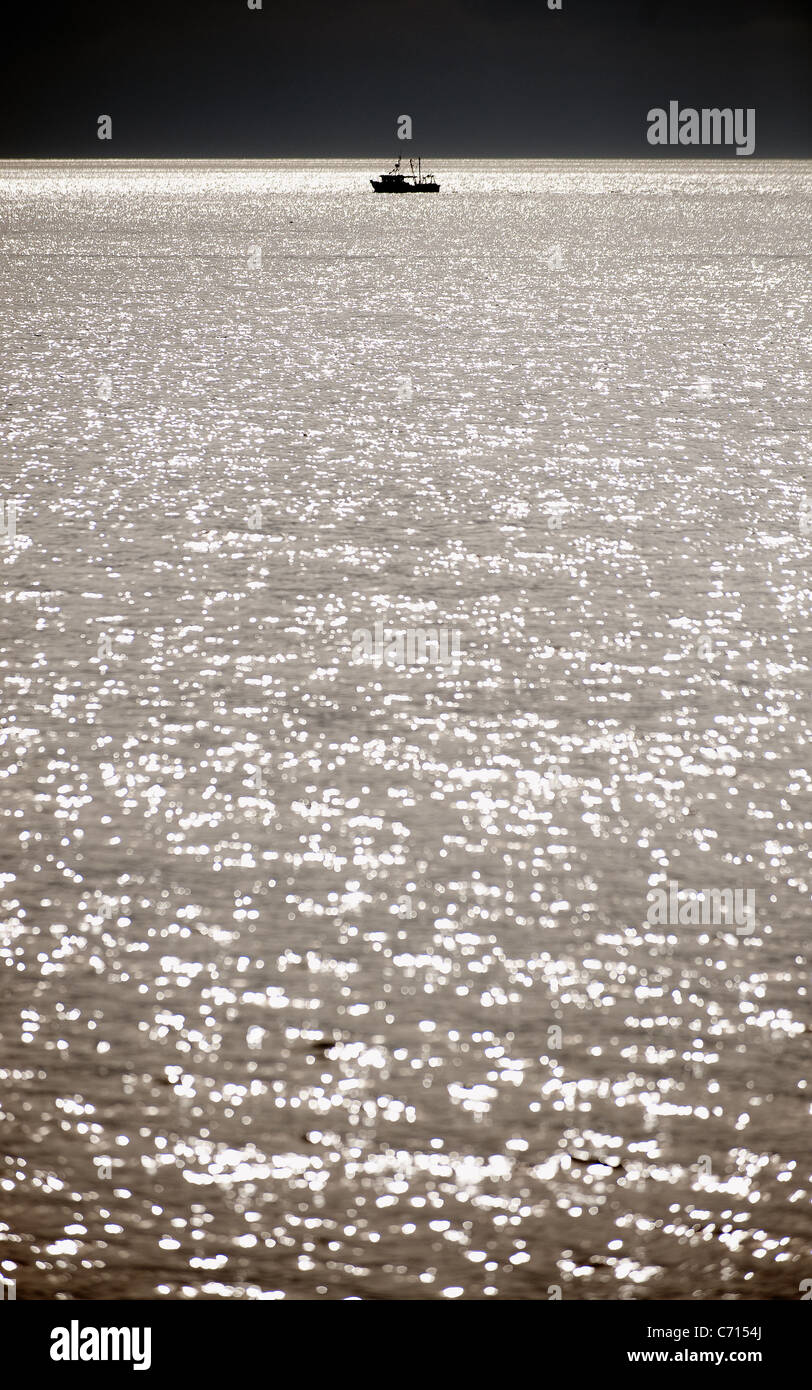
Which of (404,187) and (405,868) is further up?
(404,187)

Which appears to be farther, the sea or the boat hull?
the boat hull

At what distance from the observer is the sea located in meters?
1.61

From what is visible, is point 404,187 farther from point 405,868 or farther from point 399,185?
point 405,868

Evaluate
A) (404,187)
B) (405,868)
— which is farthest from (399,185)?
(405,868)

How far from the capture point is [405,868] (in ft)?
7.86

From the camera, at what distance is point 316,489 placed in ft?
17.2

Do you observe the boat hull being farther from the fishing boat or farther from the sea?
the sea

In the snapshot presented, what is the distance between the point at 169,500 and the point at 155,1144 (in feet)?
12.0

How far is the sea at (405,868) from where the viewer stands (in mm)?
1611

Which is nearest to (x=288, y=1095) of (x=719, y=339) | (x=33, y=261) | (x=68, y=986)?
(x=68, y=986)

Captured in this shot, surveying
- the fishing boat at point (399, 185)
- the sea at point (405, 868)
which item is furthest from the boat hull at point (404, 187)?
the sea at point (405, 868)

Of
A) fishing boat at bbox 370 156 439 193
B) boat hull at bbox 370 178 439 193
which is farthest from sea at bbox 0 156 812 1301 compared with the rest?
boat hull at bbox 370 178 439 193

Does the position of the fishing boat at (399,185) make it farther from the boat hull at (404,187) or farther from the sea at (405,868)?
the sea at (405,868)
